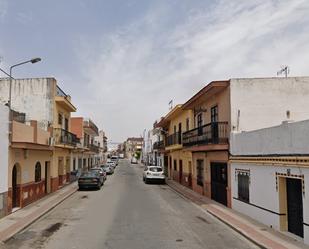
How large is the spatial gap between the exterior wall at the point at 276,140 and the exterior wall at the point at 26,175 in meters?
9.96

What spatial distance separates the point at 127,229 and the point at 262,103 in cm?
916

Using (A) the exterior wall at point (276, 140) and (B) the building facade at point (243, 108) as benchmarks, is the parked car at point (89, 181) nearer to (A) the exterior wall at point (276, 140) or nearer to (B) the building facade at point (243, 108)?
(B) the building facade at point (243, 108)

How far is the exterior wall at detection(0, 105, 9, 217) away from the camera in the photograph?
15352mm

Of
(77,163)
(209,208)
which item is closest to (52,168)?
Result: (209,208)

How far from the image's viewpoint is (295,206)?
480 inches

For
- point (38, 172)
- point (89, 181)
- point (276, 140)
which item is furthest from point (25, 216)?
point (89, 181)

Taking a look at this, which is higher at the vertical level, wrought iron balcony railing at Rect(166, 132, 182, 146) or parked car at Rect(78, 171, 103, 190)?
wrought iron balcony railing at Rect(166, 132, 182, 146)

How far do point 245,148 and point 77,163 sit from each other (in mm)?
27359

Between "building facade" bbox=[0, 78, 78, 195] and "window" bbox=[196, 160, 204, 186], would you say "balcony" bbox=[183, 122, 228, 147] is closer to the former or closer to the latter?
"window" bbox=[196, 160, 204, 186]

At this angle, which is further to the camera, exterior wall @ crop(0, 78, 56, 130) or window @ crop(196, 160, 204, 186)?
exterior wall @ crop(0, 78, 56, 130)

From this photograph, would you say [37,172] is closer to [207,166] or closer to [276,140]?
[207,166]

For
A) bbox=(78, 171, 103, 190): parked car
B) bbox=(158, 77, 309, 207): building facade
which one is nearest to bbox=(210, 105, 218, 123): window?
bbox=(158, 77, 309, 207): building facade

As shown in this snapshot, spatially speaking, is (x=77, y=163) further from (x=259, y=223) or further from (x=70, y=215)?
(x=259, y=223)

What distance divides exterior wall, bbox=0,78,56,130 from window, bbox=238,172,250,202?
1401 centimetres
